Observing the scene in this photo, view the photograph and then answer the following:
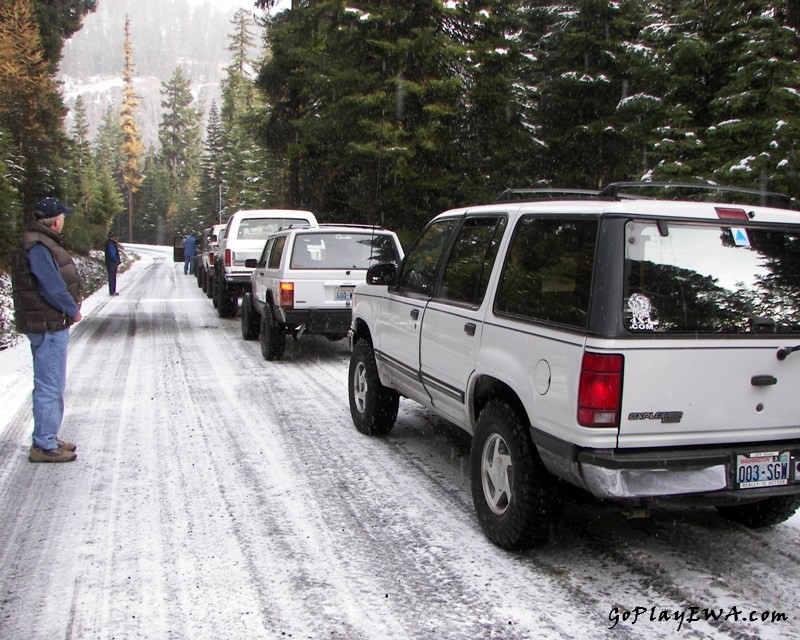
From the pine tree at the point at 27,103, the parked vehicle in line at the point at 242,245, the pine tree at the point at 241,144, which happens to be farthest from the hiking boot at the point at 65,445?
the pine tree at the point at 241,144

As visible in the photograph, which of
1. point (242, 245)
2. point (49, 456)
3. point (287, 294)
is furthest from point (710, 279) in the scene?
point (242, 245)

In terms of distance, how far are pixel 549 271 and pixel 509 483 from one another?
1.21 metres

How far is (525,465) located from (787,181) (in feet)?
33.7

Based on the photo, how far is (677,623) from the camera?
3422 millimetres

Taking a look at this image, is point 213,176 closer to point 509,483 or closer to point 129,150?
point 129,150

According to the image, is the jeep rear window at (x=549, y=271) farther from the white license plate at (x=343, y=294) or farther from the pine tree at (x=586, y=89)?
the pine tree at (x=586, y=89)

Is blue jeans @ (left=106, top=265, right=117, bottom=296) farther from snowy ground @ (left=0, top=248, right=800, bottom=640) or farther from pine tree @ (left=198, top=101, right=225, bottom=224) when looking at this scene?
pine tree @ (left=198, top=101, right=225, bottom=224)

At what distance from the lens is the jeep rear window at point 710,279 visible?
11.4 ft

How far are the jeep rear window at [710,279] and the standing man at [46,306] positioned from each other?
4.19 meters

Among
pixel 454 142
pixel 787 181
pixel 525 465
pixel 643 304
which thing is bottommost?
pixel 525 465

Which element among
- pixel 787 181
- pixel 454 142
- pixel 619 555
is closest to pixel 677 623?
pixel 619 555

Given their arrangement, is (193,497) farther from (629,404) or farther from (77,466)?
(629,404)

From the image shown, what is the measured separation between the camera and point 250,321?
12523mm

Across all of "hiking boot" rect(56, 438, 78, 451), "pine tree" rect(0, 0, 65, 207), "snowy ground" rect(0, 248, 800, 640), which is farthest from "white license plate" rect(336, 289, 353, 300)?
"pine tree" rect(0, 0, 65, 207)
